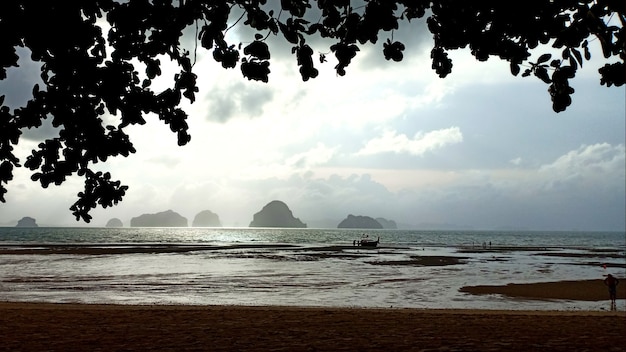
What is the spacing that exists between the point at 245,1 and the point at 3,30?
2.46m

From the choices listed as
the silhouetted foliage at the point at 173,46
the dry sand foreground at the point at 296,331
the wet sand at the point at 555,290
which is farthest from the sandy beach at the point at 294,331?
the wet sand at the point at 555,290

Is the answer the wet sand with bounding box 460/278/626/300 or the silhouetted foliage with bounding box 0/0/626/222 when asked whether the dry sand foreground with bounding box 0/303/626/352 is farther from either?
the wet sand with bounding box 460/278/626/300

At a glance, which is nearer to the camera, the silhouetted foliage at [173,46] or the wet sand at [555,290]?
the silhouetted foliage at [173,46]

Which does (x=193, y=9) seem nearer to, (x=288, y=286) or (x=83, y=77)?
(x=83, y=77)

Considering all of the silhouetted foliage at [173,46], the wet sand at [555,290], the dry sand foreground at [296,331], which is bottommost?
the wet sand at [555,290]

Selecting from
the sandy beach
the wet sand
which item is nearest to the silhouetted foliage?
the sandy beach

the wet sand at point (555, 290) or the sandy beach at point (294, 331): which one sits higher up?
the sandy beach at point (294, 331)

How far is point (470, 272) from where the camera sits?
42.7 metres

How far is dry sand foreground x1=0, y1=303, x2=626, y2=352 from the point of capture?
9867mm

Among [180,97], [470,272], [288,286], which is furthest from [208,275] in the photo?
[180,97]

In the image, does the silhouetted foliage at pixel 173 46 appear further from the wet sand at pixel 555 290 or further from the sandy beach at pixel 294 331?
the wet sand at pixel 555 290

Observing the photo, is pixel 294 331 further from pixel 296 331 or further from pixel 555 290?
pixel 555 290

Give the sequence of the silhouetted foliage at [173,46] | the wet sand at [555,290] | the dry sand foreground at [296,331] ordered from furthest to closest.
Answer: the wet sand at [555,290]
the dry sand foreground at [296,331]
the silhouetted foliage at [173,46]

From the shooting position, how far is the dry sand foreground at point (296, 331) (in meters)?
9.87
